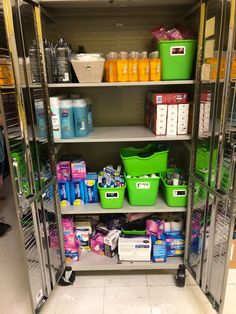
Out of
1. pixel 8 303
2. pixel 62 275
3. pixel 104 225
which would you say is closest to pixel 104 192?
pixel 104 225

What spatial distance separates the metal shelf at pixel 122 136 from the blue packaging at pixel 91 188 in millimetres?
316

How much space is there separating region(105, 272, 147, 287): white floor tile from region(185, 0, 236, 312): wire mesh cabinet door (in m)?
0.42

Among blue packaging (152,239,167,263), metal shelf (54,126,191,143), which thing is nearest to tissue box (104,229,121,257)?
blue packaging (152,239,167,263)

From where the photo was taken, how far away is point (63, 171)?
182 cm

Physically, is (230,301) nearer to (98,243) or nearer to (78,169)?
(98,243)

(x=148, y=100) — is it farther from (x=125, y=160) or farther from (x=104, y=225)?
(x=104, y=225)

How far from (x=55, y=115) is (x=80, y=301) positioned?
4.22 feet

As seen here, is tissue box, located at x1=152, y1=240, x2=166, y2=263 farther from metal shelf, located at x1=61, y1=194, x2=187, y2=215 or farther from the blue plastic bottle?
the blue plastic bottle

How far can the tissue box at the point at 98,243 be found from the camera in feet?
6.63

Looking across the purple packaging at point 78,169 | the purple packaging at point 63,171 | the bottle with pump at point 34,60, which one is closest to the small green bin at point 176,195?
the purple packaging at point 78,169

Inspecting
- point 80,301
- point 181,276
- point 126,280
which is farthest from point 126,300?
point 181,276

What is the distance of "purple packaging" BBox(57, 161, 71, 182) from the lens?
1.82 metres

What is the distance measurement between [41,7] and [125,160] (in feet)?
3.49

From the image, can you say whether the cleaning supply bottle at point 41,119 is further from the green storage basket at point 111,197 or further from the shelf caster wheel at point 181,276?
the shelf caster wheel at point 181,276
